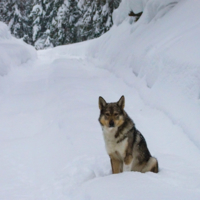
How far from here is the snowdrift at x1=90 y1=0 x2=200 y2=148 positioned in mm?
5894

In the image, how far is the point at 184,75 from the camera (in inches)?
254

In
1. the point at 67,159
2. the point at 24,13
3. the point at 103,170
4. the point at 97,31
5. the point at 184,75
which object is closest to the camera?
the point at 103,170

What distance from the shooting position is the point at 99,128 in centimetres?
641

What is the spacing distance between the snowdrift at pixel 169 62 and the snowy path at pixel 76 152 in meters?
0.33

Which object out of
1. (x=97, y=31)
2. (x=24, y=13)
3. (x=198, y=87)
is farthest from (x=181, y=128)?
(x=24, y=13)

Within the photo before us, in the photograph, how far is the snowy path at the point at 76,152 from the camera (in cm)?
328

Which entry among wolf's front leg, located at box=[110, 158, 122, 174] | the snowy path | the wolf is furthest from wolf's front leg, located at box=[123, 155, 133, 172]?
the snowy path

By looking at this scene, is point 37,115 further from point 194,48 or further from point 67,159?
point 194,48

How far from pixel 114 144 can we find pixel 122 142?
4.8 inches

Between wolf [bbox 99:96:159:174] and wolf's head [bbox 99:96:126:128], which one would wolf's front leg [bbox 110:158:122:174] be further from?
wolf's head [bbox 99:96:126:128]

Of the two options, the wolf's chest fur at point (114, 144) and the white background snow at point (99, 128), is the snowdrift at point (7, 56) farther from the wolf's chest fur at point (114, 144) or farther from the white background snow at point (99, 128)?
the wolf's chest fur at point (114, 144)

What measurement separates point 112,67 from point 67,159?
9.48 meters

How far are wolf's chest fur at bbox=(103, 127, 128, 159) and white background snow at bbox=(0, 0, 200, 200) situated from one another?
0.38m

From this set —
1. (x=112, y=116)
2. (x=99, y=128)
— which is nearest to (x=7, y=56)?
(x=99, y=128)
